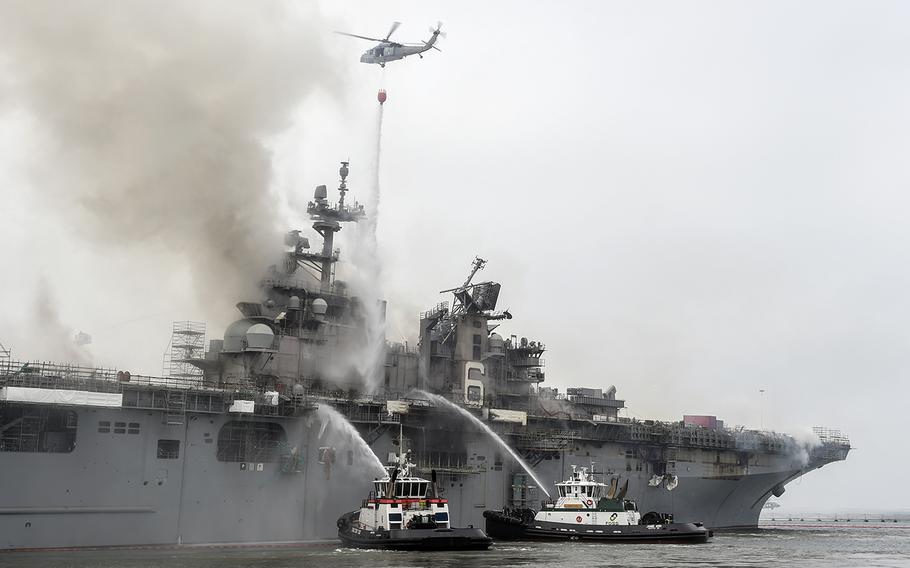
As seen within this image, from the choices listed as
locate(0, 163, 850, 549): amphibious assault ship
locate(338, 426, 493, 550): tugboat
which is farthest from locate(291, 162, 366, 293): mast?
locate(338, 426, 493, 550): tugboat

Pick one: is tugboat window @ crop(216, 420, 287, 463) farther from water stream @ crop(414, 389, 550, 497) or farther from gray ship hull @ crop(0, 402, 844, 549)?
water stream @ crop(414, 389, 550, 497)

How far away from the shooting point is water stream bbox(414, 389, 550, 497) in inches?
1837

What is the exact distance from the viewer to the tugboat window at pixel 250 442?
39.8 metres

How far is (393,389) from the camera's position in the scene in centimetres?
4944

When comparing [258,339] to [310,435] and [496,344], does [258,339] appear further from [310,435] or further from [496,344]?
[496,344]

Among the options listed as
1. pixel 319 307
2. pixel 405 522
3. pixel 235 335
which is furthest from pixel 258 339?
pixel 405 522

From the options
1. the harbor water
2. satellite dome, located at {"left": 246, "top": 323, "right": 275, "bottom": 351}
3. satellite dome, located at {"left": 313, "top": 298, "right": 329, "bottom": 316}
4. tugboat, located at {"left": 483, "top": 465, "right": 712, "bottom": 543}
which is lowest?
the harbor water

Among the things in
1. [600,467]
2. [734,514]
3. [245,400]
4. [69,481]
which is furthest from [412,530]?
[734,514]

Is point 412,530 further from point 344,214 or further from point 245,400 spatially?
point 344,214

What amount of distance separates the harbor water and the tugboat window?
4.07 m

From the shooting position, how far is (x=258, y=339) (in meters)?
43.7

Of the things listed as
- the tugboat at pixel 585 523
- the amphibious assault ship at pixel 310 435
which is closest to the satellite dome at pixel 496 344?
the amphibious assault ship at pixel 310 435

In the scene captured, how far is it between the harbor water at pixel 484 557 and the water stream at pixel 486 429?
257 inches

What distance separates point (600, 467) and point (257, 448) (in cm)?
2083
